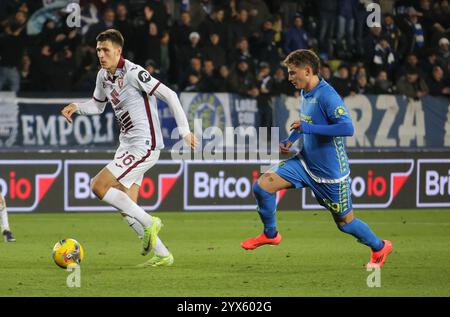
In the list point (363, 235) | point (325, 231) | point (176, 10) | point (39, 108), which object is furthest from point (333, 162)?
point (176, 10)

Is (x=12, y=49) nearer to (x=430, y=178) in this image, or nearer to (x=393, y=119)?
(x=393, y=119)

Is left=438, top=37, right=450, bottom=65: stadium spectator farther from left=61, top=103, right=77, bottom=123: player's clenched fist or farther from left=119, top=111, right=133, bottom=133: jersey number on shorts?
left=61, top=103, right=77, bottom=123: player's clenched fist

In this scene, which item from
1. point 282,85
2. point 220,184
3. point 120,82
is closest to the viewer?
point 120,82

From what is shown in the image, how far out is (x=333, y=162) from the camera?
9008 mm

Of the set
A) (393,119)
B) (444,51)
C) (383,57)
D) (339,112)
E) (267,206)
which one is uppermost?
(444,51)

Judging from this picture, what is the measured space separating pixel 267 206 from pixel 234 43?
29.0 feet

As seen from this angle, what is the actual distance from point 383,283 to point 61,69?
29.5ft

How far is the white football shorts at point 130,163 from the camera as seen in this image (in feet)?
30.7

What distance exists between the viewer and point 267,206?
364 inches

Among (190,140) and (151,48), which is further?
(151,48)

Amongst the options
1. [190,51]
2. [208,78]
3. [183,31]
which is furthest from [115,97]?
[183,31]

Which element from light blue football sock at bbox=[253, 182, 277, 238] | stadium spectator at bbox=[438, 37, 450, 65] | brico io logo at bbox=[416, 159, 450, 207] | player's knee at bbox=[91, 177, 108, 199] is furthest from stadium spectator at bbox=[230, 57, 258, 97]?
player's knee at bbox=[91, 177, 108, 199]

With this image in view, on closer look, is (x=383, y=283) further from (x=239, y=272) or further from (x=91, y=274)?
(x=91, y=274)

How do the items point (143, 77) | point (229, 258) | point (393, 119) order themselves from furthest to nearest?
1. point (393, 119)
2. point (229, 258)
3. point (143, 77)
